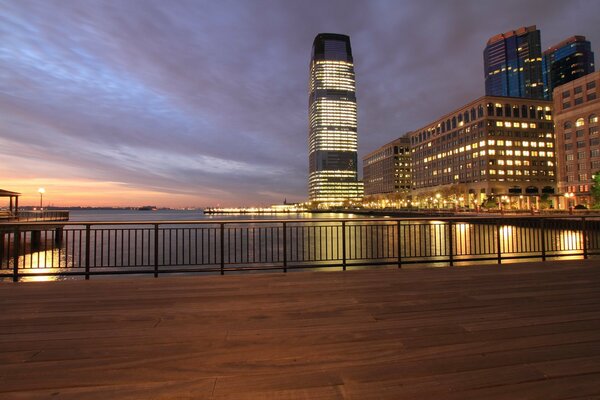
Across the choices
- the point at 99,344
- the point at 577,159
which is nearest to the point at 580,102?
the point at 577,159

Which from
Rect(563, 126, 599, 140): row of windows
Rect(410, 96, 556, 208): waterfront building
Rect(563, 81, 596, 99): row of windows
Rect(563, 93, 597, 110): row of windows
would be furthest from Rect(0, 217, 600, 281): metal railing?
Rect(410, 96, 556, 208): waterfront building

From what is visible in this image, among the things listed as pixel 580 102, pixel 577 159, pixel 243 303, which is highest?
pixel 580 102

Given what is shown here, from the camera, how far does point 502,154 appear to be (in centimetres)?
9869

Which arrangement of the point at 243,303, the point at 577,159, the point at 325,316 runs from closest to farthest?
the point at 325,316, the point at 243,303, the point at 577,159

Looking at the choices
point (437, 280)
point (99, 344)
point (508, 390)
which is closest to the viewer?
point (508, 390)

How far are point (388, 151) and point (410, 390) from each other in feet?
559

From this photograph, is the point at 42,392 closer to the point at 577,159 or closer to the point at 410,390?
the point at 410,390

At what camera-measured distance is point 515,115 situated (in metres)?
102

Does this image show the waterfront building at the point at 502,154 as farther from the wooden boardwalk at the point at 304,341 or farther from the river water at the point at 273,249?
the wooden boardwalk at the point at 304,341

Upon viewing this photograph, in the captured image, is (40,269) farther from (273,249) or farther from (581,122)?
(581,122)

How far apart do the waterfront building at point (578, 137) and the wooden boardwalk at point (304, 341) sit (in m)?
93.9

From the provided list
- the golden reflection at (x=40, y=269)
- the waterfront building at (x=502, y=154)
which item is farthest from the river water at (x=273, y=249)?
the waterfront building at (x=502, y=154)

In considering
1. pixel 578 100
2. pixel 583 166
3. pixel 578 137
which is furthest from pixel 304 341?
pixel 578 100

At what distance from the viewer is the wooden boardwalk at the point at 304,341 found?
2254mm
